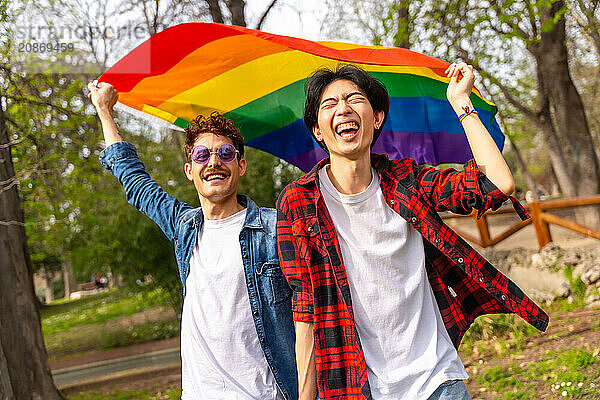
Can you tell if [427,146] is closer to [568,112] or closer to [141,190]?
[141,190]

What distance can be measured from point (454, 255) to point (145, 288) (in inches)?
398

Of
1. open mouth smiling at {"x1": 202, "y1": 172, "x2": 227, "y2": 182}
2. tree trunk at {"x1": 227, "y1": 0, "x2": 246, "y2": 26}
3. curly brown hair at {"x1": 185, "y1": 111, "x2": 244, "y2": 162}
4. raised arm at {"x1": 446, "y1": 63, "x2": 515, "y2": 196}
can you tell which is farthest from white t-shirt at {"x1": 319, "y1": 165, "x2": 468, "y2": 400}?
tree trunk at {"x1": 227, "y1": 0, "x2": 246, "y2": 26}

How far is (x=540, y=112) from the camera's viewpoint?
13.4 metres

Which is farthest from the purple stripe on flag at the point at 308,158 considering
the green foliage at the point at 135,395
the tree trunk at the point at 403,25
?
the tree trunk at the point at 403,25

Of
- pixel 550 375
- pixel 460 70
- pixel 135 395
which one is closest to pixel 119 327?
pixel 135 395

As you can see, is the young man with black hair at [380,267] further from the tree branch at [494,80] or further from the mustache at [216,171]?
the tree branch at [494,80]

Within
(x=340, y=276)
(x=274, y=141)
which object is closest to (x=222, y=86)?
(x=274, y=141)

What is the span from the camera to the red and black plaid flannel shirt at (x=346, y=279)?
7.34 ft

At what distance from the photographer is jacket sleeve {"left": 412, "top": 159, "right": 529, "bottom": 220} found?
6.72 feet

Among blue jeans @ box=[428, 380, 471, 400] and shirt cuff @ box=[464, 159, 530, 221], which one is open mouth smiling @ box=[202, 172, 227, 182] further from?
blue jeans @ box=[428, 380, 471, 400]

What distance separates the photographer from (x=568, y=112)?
10797mm

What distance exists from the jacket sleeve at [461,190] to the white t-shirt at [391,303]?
17cm

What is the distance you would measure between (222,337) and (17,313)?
5.22 meters

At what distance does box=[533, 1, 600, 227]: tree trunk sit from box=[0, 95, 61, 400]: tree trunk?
9.18 meters
